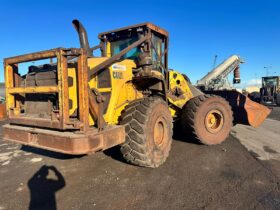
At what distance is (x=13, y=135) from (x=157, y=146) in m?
2.63

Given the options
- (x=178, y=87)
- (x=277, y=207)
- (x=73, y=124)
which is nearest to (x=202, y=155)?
(x=178, y=87)

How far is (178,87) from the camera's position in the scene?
647 centimetres

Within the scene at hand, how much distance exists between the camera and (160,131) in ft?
16.4

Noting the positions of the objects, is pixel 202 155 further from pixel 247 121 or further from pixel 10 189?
pixel 10 189

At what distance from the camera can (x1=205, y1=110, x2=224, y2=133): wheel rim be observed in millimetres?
6445

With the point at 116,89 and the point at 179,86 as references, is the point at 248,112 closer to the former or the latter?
the point at 179,86

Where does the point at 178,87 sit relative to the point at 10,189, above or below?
above

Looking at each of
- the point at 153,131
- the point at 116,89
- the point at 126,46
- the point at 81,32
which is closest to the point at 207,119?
the point at 153,131

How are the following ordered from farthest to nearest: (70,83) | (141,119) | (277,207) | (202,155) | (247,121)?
(247,121) → (202,155) → (141,119) → (70,83) → (277,207)

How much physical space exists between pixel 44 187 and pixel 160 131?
7.71 feet

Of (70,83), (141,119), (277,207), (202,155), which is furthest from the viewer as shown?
(202,155)

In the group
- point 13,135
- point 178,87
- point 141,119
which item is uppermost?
point 178,87

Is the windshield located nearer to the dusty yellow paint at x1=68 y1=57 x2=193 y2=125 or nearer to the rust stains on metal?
the dusty yellow paint at x1=68 y1=57 x2=193 y2=125

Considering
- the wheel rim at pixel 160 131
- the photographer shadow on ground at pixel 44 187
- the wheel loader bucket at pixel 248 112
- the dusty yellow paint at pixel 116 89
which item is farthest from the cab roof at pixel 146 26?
the photographer shadow on ground at pixel 44 187
